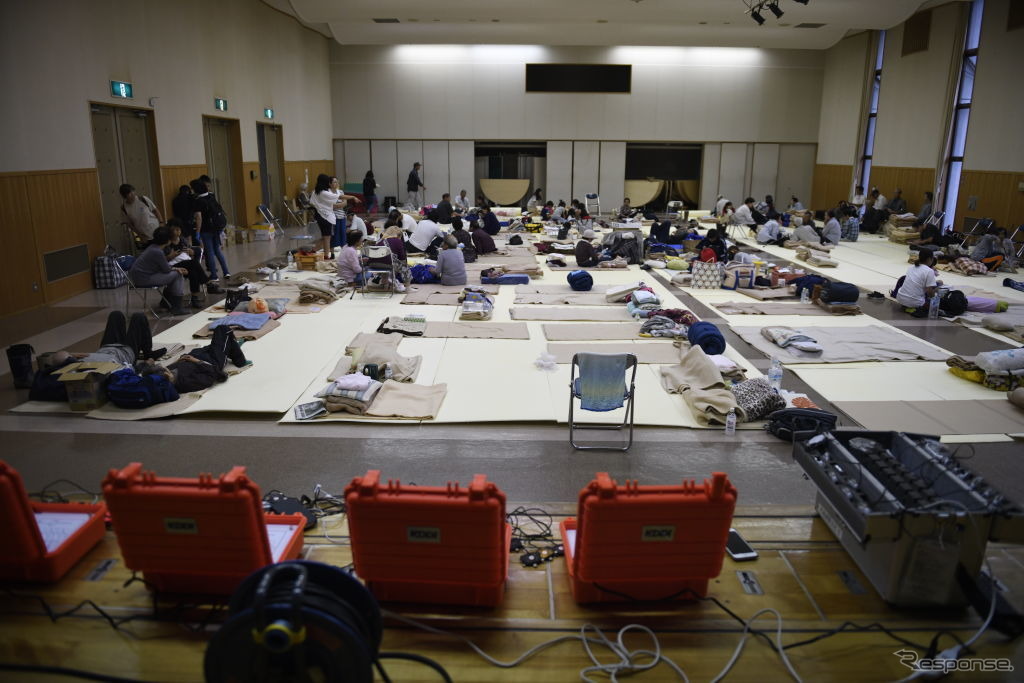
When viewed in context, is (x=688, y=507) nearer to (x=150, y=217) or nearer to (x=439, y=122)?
(x=150, y=217)

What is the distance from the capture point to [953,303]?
9.60m

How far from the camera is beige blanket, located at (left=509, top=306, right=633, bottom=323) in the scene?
30.6ft

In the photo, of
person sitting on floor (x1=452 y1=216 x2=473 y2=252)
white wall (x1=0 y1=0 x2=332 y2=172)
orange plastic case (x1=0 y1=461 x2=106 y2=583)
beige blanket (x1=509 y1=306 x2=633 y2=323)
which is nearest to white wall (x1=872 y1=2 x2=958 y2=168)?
person sitting on floor (x1=452 y1=216 x2=473 y2=252)

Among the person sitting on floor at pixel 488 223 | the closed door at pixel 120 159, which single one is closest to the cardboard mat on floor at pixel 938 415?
the person sitting on floor at pixel 488 223

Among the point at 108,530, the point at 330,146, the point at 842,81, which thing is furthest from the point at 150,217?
the point at 842,81

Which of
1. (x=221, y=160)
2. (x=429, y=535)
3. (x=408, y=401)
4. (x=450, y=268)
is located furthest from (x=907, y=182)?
(x=429, y=535)

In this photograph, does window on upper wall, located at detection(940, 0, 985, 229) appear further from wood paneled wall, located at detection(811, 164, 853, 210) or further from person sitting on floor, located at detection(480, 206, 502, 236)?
person sitting on floor, located at detection(480, 206, 502, 236)

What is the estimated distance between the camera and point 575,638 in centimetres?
311

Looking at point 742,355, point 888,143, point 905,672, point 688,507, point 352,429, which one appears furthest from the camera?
point 888,143

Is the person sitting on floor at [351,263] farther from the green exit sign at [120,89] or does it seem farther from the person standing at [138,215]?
the green exit sign at [120,89]

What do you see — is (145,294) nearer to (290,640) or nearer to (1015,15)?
(290,640)

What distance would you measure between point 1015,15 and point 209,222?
1702 centimetres

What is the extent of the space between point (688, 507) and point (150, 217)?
404 inches

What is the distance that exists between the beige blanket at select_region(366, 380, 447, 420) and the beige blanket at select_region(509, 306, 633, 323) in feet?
9.74
